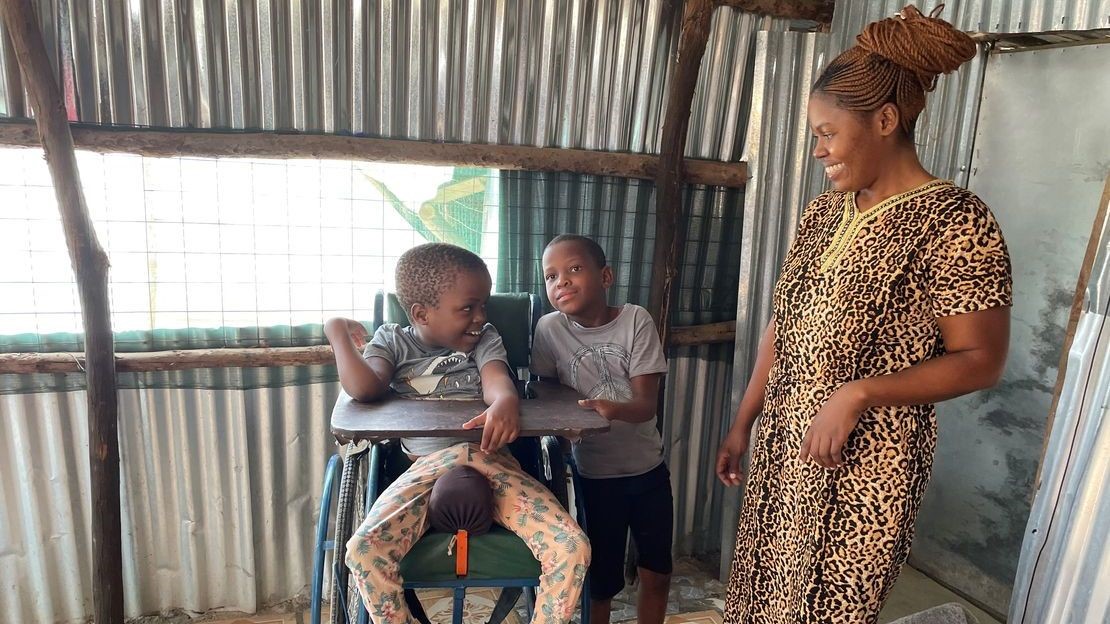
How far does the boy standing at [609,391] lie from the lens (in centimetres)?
211

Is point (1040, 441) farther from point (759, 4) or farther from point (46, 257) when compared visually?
point (46, 257)

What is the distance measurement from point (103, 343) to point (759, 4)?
2.81 metres

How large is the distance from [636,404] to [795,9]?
6.50 feet

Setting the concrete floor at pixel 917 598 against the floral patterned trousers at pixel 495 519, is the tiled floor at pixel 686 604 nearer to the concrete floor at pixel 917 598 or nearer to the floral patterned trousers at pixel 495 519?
the concrete floor at pixel 917 598

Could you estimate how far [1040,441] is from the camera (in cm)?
278

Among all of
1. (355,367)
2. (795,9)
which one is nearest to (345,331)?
(355,367)

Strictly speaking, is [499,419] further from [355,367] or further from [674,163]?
[674,163]

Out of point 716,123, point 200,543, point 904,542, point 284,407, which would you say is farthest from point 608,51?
point 200,543

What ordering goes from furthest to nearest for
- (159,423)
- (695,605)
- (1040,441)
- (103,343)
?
(695,605)
(1040,441)
(159,423)
(103,343)

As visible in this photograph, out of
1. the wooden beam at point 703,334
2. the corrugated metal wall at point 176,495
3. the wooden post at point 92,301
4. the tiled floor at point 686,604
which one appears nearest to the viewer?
the wooden post at point 92,301

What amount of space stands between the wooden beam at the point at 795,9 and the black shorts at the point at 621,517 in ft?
6.46

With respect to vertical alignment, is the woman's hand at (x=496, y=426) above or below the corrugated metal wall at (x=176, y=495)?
above

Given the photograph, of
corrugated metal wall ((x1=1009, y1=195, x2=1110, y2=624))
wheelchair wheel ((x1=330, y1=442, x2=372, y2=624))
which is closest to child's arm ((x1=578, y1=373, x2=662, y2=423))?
wheelchair wheel ((x1=330, y1=442, x2=372, y2=624))

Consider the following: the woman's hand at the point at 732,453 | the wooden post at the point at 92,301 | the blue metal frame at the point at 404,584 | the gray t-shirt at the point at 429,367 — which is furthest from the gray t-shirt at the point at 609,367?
the wooden post at the point at 92,301
